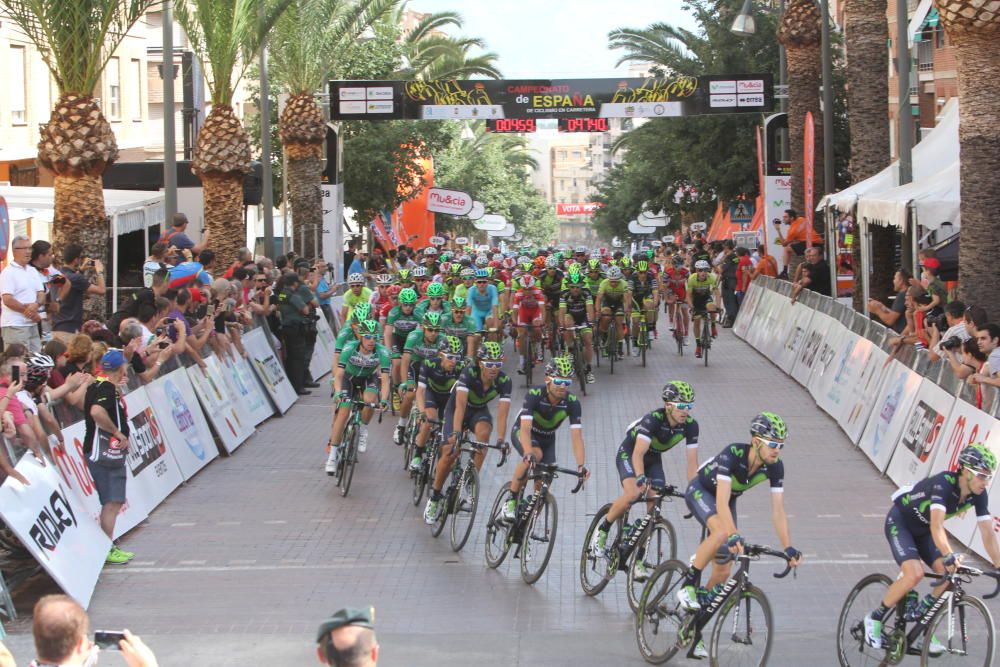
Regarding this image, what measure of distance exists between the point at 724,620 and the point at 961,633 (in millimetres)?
1340

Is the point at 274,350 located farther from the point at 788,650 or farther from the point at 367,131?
the point at 367,131

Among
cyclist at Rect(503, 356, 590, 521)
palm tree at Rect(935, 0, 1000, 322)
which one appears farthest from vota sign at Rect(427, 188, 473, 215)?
cyclist at Rect(503, 356, 590, 521)

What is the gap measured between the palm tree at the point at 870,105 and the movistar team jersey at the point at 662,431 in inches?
544

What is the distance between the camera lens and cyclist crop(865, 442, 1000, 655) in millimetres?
8523

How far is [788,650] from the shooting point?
9547 millimetres

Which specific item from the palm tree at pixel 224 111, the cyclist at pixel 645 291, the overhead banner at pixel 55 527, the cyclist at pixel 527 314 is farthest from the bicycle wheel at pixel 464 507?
the palm tree at pixel 224 111

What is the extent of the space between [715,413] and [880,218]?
12.4 feet

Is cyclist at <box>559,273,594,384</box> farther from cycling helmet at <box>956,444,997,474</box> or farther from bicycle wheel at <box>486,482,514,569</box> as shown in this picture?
cycling helmet at <box>956,444,997,474</box>

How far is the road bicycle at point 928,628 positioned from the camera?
8.35 meters

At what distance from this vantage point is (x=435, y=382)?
14047 millimetres

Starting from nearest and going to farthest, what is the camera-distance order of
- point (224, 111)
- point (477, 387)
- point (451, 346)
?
point (477, 387) → point (451, 346) → point (224, 111)

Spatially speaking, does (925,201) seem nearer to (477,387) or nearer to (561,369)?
(477,387)

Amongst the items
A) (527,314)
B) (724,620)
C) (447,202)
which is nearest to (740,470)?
(724,620)

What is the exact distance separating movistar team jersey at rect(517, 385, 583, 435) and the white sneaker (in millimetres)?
2813
